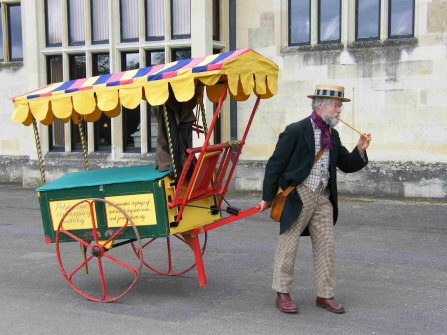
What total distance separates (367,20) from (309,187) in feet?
26.8

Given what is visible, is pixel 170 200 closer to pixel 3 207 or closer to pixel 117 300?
pixel 117 300

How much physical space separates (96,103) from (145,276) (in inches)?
84.1

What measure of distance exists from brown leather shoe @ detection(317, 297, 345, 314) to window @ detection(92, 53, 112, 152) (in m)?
9.86

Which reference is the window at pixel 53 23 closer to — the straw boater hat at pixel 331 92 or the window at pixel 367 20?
the window at pixel 367 20

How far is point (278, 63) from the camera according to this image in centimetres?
1305

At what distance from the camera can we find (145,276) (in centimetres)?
676

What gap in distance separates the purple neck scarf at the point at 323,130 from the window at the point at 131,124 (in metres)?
9.17

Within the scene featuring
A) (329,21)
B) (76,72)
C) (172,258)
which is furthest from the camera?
(76,72)

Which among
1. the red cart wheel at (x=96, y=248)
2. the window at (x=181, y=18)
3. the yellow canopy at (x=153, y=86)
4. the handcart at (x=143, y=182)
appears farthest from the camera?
the window at (x=181, y=18)

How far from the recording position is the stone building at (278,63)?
11719 mm

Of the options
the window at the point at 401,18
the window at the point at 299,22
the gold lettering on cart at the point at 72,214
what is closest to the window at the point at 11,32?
the window at the point at 299,22

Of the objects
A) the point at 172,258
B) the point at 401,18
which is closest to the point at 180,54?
the point at 401,18

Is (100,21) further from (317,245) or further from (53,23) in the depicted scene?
(317,245)

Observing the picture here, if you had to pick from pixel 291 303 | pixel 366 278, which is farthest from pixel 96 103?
Answer: pixel 366 278
